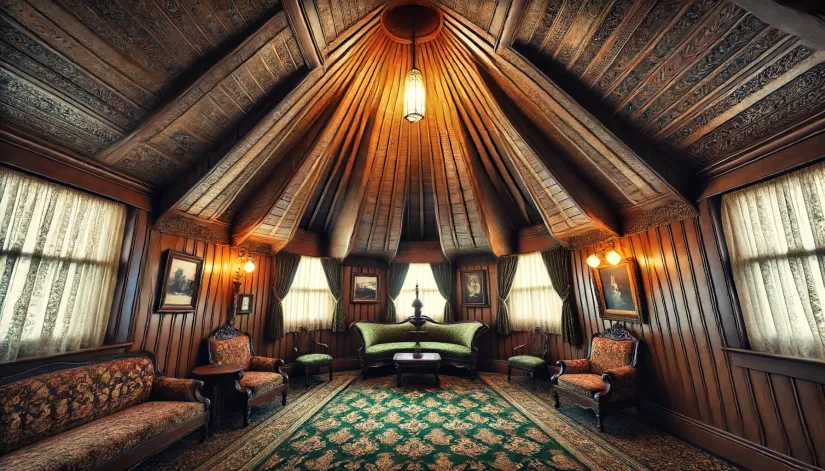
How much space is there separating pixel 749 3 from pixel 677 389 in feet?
12.8

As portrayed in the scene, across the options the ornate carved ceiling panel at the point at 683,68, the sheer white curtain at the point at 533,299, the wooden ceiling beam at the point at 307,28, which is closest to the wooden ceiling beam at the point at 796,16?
the ornate carved ceiling panel at the point at 683,68

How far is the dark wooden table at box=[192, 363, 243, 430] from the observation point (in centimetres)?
379

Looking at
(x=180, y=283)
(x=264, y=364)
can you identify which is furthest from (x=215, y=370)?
(x=180, y=283)

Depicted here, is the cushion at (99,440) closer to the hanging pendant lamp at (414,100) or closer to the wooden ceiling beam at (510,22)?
the hanging pendant lamp at (414,100)

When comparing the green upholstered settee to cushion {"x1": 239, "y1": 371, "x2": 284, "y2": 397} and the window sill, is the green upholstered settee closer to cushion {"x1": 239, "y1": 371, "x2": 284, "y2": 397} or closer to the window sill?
cushion {"x1": 239, "y1": 371, "x2": 284, "y2": 397}

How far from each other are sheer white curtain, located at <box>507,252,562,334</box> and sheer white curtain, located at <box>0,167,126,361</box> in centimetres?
660

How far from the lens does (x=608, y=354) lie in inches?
170

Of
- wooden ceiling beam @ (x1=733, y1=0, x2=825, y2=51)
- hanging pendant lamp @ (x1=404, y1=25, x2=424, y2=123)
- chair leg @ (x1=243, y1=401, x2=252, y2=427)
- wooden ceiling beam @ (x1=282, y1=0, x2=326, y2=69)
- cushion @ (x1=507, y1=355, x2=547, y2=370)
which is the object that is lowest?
chair leg @ (x1=243, y1=401, x2=252, y2=427)

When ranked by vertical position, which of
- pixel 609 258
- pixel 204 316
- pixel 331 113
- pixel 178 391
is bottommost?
pixel 178 391

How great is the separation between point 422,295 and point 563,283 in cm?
326

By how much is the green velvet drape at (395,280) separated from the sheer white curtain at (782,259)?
18.4ft

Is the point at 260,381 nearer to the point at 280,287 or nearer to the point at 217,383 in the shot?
the point at 217,383

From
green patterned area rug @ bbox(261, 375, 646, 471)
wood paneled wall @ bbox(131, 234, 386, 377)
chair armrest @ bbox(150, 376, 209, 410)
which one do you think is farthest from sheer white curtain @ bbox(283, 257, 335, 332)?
chair armrest @ bbox(150, 376, 209, 410)

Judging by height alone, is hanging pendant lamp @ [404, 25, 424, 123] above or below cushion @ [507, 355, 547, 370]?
above
